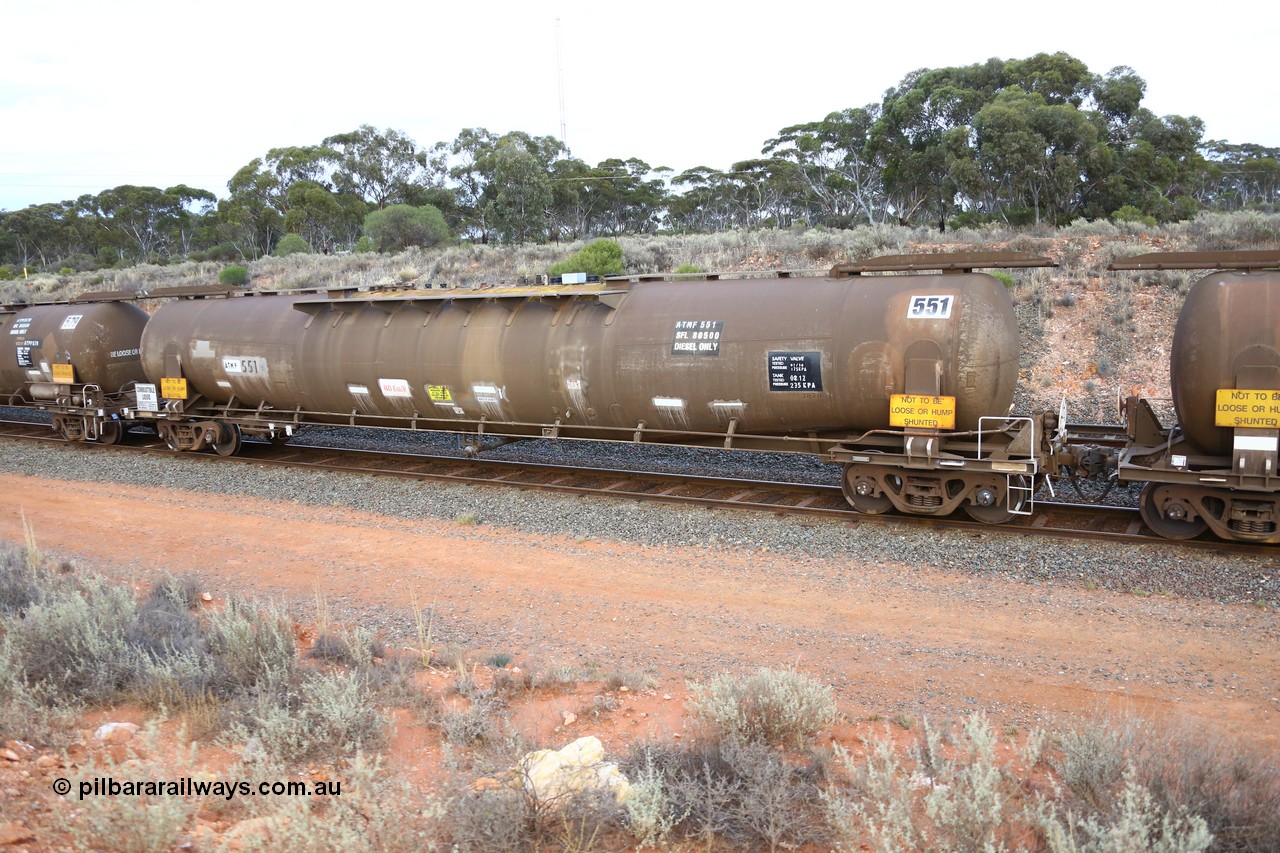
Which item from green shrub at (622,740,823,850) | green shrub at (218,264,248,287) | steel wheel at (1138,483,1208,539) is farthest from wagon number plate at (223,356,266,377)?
green shrub at (218,264,248,287)

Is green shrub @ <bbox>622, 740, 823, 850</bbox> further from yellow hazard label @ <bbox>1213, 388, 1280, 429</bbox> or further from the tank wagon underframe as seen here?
yellow hazard label @ <bbox>1213, 388, 1280, 429</bbox>

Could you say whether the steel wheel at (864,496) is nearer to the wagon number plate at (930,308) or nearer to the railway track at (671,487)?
the railway track at (671,487)

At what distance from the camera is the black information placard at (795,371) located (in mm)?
11977

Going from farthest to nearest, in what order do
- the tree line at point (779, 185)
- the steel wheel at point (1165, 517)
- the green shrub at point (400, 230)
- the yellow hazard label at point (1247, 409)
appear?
the green shrub at point (400, 230) < the tree line at point (779, 185) < the steel wheel at point (1165, 517) < the yellow hazard label at point (1247, 409)

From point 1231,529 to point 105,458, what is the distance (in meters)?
21.6

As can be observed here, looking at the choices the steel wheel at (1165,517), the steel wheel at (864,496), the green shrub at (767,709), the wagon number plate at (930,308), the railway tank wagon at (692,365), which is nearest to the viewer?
the green shrub at (767,709)

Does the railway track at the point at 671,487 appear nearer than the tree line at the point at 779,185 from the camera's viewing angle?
Yes

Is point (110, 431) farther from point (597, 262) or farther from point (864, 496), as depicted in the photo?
point (864, 496)

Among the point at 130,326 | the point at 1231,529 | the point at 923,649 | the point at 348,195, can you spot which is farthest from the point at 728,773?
the point at 348,195

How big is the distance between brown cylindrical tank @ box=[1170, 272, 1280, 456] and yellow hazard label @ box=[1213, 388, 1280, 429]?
7cm

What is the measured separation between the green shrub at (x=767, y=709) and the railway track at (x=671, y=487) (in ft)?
19.3

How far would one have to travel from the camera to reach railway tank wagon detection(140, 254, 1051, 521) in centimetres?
1137

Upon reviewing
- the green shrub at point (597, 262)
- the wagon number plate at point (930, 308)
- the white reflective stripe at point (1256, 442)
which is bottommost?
the white reflective stripe at point (1256, 442)

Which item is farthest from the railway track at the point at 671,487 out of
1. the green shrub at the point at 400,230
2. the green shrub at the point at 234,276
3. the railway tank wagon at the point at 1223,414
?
the green shrub at the point at 400,230
